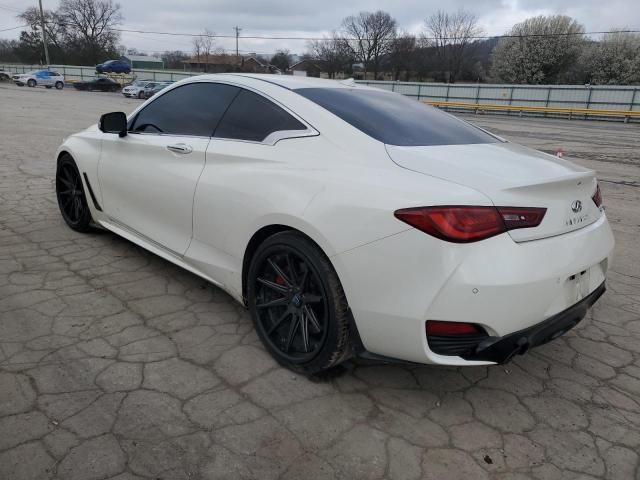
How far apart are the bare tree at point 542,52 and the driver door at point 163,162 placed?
148 ft

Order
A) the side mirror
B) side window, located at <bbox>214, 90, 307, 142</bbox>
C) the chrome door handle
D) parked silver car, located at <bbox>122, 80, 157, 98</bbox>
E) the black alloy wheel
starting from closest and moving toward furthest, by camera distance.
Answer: side window, located at <bbox>214, 90, 307, 142</bbox>, the chrome door handle, the side mirror, the black alloy wheel, parked silver car, located at <bbox>122, 80, 157, 98</bbox>

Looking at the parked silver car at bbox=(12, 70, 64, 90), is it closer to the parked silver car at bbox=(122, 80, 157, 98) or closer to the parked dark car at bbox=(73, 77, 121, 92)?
the parked dark car at bbox=(73, 77, 121, 92)

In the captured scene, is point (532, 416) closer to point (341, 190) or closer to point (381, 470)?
point (381, 470)

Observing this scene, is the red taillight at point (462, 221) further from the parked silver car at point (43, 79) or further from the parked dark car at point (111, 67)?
the parked dark car at point (111, 67)

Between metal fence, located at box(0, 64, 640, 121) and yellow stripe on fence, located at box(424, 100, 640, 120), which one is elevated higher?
metal fence, located at box(0, 64, 640, 121)

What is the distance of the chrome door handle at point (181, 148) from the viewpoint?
10.5 ft

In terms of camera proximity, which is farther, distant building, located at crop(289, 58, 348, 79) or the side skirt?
distant building, located at crop(289, 58, 348, 79)

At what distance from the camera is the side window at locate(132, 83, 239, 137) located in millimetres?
3208

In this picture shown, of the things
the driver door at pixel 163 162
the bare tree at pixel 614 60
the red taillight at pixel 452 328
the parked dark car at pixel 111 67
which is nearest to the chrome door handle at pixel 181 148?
the driver door at pixel 163 162

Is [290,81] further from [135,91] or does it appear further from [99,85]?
[99,85]

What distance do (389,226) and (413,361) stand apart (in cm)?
61

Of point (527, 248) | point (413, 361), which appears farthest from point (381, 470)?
point (527, 248)

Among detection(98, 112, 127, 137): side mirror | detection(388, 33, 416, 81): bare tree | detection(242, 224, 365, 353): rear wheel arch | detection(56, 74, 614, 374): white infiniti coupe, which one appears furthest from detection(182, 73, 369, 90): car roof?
detection(388, 33, 416, 81): bare tree

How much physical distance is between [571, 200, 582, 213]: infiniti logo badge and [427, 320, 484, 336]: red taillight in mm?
779
